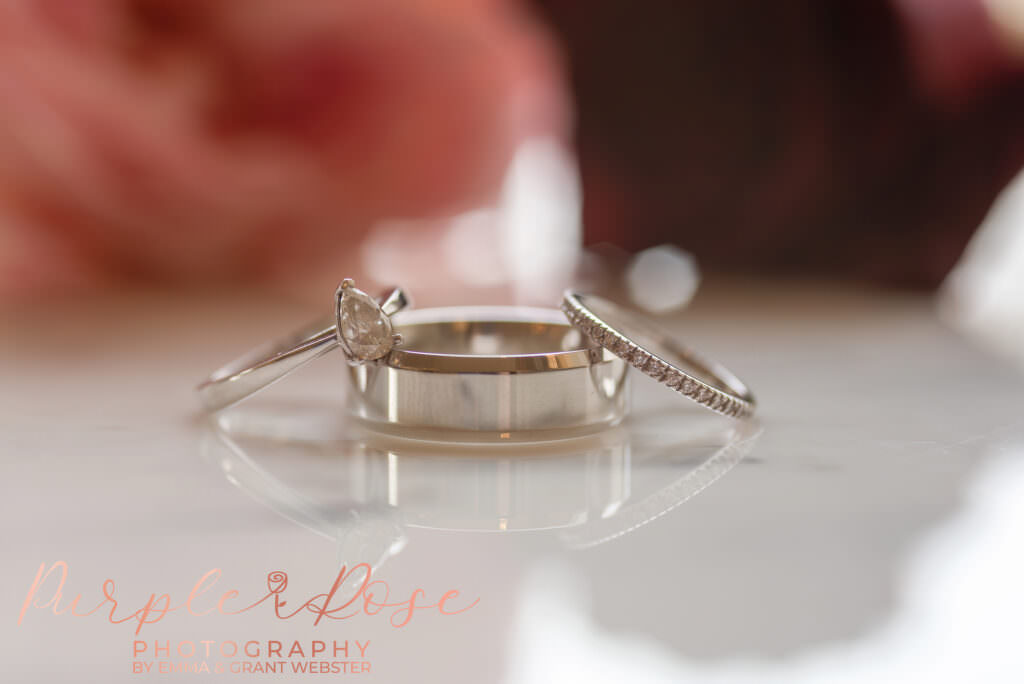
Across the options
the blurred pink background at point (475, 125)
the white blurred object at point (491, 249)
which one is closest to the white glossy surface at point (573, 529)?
the blurred pink background at point (475, 125)

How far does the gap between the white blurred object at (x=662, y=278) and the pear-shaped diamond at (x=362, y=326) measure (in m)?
0.78

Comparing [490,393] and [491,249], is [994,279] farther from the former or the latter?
[490,393]

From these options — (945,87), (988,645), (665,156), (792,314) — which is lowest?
(988,645)

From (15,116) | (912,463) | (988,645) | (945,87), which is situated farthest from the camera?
(945,87)

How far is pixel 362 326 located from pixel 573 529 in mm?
271

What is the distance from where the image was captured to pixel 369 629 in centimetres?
48

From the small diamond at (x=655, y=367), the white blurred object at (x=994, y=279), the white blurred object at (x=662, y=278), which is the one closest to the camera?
the small diamond at (x=655, y=367)

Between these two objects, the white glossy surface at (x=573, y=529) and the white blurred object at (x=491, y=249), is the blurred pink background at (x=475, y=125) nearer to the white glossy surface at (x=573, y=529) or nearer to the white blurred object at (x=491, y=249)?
the white blurred object at (x=491, y=249)

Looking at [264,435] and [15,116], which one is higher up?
[15,116]

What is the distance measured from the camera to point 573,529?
0.61 m

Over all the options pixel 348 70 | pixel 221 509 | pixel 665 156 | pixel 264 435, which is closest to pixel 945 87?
pixel 665 156

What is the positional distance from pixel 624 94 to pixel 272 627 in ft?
5.76

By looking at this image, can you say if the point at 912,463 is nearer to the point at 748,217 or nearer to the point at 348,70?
the point at 348,70

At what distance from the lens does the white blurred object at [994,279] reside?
1371 mm
